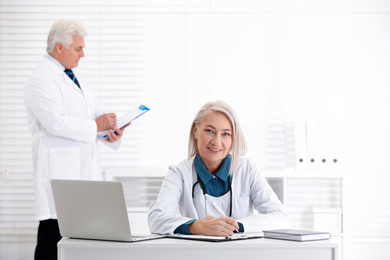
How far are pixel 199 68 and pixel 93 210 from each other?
99.6 inches

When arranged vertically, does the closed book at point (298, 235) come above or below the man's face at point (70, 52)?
below

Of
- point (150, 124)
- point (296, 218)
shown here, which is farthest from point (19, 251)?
point (296, 218)

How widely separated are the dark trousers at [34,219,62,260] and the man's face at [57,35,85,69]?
0.87m

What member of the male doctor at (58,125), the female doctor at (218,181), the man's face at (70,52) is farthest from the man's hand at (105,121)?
the female doctor at (218,181)

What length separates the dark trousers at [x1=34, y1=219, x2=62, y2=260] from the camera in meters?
2.88

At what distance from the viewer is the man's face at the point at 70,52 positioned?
9.78 ft

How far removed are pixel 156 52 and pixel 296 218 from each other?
1.58m

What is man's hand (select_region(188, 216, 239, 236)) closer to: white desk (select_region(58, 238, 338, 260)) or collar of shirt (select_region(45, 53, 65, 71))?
white desk (select_region(58, 238, 338, 260))

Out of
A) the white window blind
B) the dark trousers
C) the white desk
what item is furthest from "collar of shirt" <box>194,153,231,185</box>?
the white window blind

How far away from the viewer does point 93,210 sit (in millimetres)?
1539

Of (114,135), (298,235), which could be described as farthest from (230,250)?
(114,135)

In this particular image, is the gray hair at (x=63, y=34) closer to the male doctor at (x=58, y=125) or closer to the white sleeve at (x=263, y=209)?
the male doctor at (x=58, y=125)

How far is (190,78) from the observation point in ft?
13.0

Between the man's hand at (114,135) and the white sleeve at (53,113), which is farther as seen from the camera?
the man's hand at (114,135)
